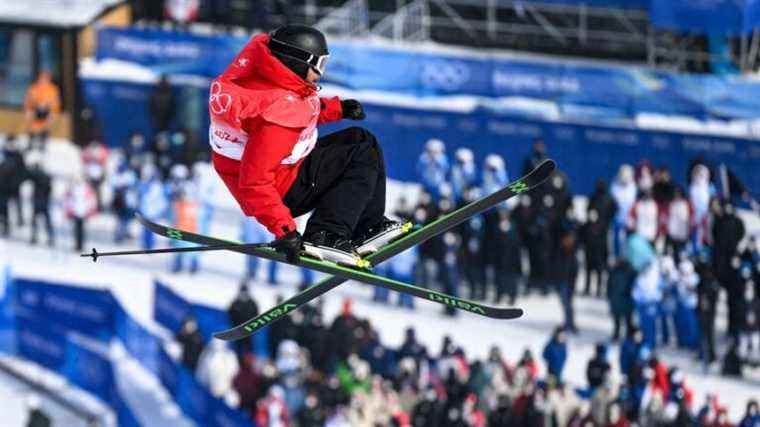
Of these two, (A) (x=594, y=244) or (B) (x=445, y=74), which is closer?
(A) (x=594, y=244)

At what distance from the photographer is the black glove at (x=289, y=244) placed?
830 centimetres

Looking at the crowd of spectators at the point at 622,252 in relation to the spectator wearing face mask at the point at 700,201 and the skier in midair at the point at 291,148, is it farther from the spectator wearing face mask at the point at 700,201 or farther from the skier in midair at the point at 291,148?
the skier in midair at the point at 291,148

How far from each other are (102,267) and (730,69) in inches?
405

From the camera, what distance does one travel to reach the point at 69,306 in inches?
977

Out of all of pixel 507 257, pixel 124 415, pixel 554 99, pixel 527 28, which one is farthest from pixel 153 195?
pixel 507 257

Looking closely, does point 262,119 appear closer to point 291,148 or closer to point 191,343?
point 291,148

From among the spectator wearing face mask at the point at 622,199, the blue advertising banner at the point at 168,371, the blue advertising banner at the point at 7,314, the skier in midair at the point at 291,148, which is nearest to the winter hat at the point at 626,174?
the spectator wearing face mask at the point at 622,199

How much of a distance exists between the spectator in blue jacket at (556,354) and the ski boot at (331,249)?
1116 centimetres

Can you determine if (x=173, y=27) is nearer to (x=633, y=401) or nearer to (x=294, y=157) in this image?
(x=633, y=401)

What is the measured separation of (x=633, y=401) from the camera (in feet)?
60.5

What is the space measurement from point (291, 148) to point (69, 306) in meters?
17.0

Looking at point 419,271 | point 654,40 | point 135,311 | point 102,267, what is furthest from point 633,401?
point 102,267

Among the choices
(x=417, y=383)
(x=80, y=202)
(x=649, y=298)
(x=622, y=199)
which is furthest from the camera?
(x=80, y=202)

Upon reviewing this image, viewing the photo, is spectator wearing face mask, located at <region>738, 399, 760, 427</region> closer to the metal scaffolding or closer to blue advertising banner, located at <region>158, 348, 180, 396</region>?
the metal scaffolding
